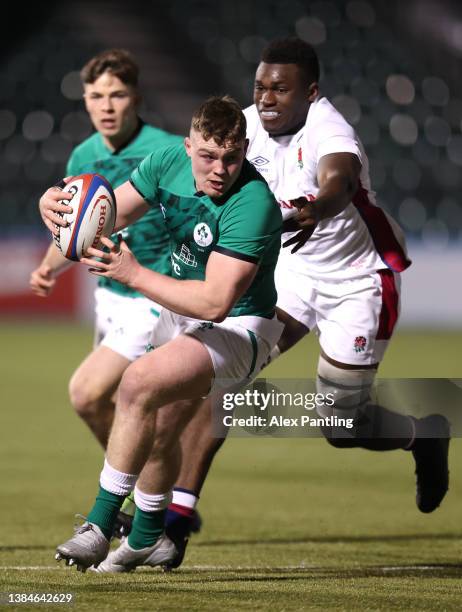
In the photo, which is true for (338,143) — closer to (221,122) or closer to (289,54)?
(289,54)

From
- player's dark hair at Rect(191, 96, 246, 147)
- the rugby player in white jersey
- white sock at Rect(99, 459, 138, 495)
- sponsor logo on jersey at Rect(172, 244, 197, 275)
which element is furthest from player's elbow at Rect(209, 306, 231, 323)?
the rugby player in white jersey

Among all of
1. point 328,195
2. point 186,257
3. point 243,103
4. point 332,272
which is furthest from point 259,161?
point 243,103

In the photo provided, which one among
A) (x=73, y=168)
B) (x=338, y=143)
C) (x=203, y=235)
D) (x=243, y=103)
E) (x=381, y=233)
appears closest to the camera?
(x=203, y=235)

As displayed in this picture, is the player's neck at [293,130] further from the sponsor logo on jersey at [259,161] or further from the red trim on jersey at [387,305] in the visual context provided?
the red trim on jersey at [387,305]

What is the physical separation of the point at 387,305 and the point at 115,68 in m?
2.06

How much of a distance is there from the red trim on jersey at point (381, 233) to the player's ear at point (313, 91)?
511mm

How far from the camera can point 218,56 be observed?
26734 mm

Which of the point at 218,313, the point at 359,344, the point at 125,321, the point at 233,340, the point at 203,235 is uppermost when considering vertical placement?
the point at 203,235

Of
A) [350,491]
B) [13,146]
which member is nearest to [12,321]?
[13,146]

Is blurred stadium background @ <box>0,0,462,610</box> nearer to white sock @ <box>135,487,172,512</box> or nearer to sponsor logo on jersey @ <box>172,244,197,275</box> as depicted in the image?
white sock @ <box>135,487,172,512</box>

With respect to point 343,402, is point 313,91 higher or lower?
Result: higher

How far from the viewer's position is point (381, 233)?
6.45 m

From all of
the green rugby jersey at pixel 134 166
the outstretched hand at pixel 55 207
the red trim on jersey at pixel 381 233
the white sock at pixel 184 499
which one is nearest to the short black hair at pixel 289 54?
the red trim on jersey at pixel 381 233

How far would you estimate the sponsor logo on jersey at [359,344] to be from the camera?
256 inches
